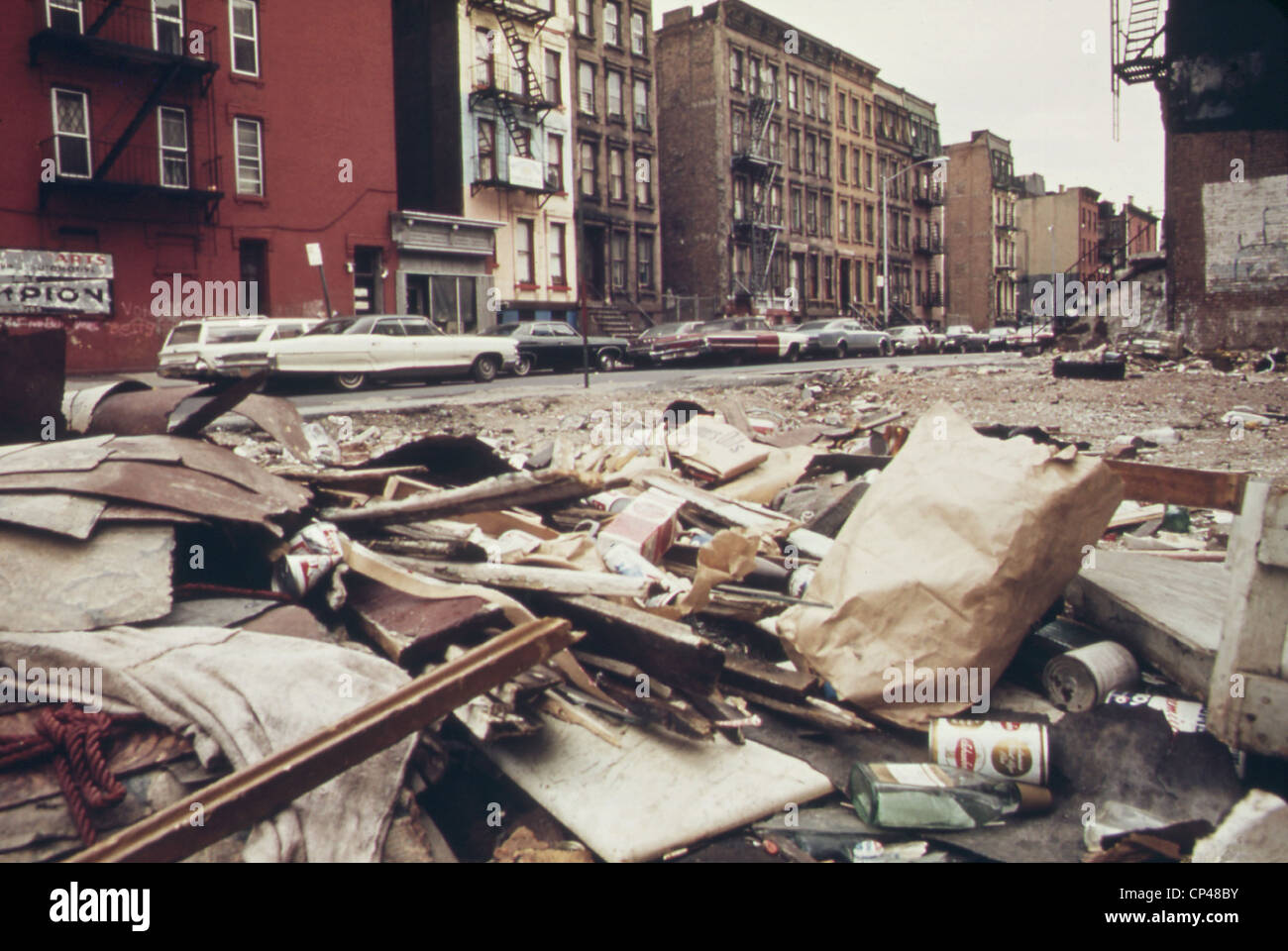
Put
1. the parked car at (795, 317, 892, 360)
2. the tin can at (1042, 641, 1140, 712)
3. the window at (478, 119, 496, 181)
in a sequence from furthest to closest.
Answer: the parked car at (795, 317, 892, 360)
the window at (478, 119, 496, 181)
the tin can at (1042, 641, 1140, 712)

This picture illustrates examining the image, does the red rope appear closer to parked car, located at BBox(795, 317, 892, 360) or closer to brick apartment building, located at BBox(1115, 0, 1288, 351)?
brick apartment building, located at BBox(1115, 0, 1288, 351)

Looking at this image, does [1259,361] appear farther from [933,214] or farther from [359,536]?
[933,214]

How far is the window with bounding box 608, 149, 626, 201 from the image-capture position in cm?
3444

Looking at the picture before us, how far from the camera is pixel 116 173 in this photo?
2025 cm

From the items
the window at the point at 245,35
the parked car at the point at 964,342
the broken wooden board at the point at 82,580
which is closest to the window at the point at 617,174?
the window at the point at 245,35

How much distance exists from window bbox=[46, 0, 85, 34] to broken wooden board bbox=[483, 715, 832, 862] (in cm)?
2195

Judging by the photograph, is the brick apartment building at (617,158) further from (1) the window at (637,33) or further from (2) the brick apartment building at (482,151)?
(2) the brick apartment building at (482,151)

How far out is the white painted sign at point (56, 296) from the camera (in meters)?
18.8

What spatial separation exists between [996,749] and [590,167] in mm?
33052

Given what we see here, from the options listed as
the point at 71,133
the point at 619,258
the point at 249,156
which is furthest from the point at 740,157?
the point at 71,133

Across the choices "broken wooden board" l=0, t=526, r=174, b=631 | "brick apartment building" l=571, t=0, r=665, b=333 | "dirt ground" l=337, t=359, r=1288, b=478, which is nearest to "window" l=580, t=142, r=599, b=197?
"brick apartment building" l=571, t=0, r=665, b=333

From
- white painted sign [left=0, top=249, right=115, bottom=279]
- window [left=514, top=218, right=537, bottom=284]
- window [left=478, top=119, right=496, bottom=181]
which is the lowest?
white painted sign [left=0, top=249, right=115, bottom=279]

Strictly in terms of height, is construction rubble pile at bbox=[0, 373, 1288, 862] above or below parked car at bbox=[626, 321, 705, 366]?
below

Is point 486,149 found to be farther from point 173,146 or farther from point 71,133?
point 71,133
